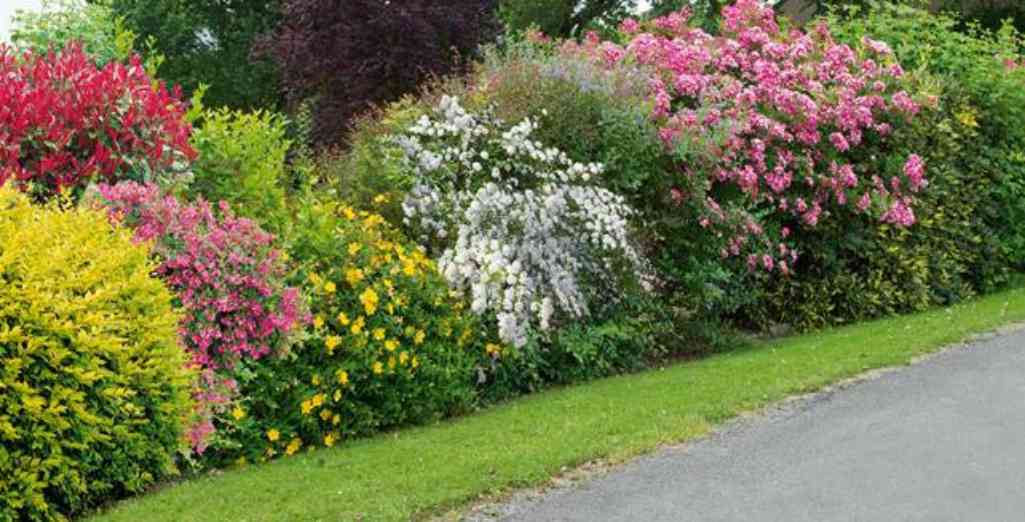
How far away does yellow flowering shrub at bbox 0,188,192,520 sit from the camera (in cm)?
593

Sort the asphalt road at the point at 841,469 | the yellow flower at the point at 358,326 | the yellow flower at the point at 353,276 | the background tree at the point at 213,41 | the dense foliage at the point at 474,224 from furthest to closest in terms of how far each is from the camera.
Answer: the background tree at the point at 213,41 < the yellow flower at the point at 353,276 < the yellow flower at the point at 358,326 < the dense foliage at the point at 474,224 < the asphalt road at the point at 841,469

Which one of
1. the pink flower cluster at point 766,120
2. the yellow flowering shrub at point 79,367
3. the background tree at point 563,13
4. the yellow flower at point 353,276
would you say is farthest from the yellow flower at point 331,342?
the background tree at point 563,13

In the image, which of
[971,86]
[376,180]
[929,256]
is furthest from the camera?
[971,86]

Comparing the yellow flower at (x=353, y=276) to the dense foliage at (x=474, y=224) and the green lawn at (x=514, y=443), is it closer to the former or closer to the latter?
the dense foliage at (x=474, y=224)

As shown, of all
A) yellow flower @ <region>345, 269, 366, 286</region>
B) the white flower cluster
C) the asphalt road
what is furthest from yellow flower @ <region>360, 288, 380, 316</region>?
the asphalt road

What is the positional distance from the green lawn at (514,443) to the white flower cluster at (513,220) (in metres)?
0.81

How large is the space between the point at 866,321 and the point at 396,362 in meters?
6.58

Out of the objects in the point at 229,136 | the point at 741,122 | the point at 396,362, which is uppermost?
the point at 229,136

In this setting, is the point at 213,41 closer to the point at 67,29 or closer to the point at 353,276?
the point at 67,29

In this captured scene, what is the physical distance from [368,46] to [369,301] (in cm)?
1085

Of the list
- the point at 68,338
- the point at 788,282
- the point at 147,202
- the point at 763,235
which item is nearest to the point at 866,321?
the point at 788,282

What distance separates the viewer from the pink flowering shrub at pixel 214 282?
7.28m

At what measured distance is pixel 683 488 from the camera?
6.16 m

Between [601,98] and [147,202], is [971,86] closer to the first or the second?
[601,98]
